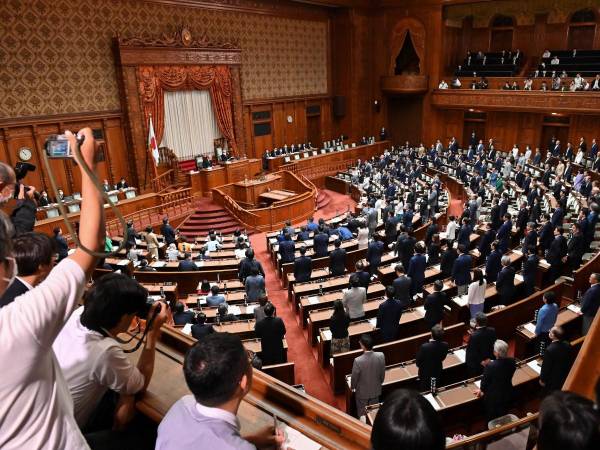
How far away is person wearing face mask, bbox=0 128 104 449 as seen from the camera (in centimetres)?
109

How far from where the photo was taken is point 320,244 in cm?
1013

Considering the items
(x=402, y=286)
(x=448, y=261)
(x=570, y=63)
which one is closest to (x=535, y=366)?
(x=402, y=286)

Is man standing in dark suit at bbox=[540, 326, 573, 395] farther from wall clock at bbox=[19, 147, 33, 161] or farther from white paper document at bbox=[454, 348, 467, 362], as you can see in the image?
wall clock at bbox=[19, 147, 33, 161]

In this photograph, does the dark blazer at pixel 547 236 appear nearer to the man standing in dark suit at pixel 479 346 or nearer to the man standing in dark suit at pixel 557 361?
the man standing in dark suit at pixel 479 346

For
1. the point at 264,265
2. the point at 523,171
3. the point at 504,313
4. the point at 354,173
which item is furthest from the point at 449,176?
the point at 504,313

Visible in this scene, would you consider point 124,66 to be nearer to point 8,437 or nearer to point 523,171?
point 523,171

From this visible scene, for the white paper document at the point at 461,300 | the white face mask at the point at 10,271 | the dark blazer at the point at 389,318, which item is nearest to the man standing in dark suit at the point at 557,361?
the dark blazer at the point at 389,318

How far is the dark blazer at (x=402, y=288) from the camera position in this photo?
22.8 feet

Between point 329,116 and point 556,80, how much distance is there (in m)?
10.6

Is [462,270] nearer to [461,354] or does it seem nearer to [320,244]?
[461,354]

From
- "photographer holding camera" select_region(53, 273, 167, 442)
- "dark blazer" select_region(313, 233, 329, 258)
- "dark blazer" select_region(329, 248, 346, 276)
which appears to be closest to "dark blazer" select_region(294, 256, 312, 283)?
"dark blazer" select_region(329, 248, 346, 276)

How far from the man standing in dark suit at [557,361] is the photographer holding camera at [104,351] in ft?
14.2

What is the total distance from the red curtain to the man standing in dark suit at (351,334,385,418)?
13617mm

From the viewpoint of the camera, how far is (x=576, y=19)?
2020 centimetres
